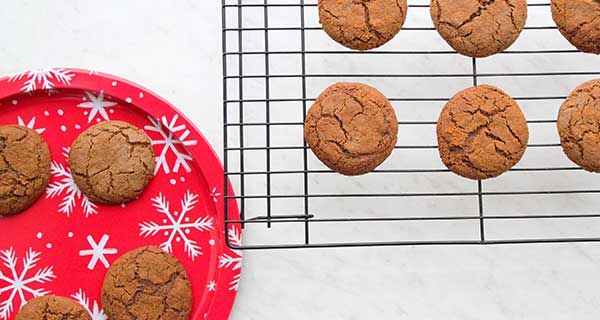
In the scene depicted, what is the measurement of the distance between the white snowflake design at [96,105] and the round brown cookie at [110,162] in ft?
0.13

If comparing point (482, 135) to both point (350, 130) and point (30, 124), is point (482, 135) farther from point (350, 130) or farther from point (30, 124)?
point (30, 124)

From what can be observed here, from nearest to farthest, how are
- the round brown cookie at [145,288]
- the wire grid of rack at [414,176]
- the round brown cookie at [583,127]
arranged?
the round brown cookie at [583,127], the round brown cookie at [145,288], the wire grid of rack at [414,176]

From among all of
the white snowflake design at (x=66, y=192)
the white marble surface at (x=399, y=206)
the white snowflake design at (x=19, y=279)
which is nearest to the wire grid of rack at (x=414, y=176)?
the white marble surface at (x=399, y=206)

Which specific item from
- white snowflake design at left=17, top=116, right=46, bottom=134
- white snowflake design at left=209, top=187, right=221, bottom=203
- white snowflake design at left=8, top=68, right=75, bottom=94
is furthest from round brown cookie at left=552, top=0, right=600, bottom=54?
white snowflake design at left=17, top=116, right=46, bottom=134

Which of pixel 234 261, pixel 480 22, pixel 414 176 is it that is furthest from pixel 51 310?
pixel 480 22

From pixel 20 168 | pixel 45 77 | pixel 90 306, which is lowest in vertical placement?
pixel 90 306

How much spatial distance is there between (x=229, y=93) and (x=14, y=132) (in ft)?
1.71

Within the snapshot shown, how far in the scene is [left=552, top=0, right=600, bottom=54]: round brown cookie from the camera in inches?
55.6

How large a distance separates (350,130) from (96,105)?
666 mm

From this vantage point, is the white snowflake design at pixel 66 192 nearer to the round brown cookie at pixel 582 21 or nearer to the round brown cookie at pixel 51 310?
the round brown cookie at pixel 51 310

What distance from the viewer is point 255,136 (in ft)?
5.61

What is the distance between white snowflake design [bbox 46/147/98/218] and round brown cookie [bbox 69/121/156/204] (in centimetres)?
4

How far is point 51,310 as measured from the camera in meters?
1.61

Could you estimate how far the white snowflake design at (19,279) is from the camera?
1647 mm
